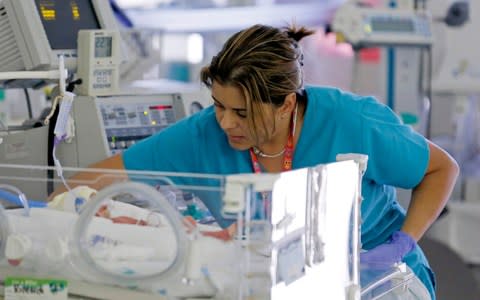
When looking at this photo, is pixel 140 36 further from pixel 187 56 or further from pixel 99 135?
pixel 187 56

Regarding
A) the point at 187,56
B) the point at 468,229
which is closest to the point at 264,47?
the point at 468,229

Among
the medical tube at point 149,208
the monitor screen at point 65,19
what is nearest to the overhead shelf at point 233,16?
the monitor screen at point 65,19

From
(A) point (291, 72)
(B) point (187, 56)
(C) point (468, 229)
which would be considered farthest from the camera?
(B) point (187, 56)

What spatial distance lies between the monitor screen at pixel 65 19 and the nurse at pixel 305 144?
1.80 feet

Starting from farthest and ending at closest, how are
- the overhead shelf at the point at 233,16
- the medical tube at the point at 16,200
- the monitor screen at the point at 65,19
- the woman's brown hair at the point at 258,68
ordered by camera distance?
1. the overhead shelf at the point at 233,16
2. the monitor screen at the point at 65,19
3. the woman's brown hair at the point at 258,68
4. the medical tube at the point at 16,200

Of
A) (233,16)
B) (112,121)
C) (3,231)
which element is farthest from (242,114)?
(233,16)

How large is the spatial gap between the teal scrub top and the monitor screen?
583 mm

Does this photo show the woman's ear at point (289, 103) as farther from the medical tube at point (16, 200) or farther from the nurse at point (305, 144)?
the medical tube at point (16, 200)

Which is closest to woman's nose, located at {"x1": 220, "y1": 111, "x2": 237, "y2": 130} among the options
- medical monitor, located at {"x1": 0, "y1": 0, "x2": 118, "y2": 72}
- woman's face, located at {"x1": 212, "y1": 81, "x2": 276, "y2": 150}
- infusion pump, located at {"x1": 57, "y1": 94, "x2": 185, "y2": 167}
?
woman's face, located at {"x1": 212, "y1": 81, "x2": 276, "y2": 150}

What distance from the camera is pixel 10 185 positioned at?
1783 mm

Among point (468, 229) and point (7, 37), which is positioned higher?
point (7, 37)

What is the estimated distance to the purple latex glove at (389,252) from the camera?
1914 mm

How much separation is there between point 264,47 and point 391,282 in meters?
0.56

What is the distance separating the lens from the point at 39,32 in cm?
256
